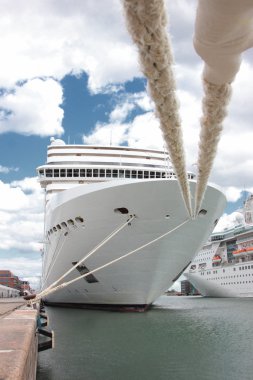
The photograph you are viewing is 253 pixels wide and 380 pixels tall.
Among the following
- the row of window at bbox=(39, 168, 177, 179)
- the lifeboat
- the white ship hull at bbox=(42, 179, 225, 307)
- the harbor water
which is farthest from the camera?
the lifeboat

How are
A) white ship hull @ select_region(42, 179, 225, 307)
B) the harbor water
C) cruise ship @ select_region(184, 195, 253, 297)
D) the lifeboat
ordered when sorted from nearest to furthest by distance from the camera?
the harbor water, white ship hull @ select_region(42, 179, 225, 307), cruise ship @ select_region(184, 195, 253, 297), the lifeboat

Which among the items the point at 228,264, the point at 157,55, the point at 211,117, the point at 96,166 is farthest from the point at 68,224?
the point at 228,264

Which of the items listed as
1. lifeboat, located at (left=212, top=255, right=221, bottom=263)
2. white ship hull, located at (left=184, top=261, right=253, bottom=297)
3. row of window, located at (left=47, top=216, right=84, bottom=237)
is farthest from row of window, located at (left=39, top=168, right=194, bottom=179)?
lifeboat, located at (left=212, top=255, right=221, bottom=263)

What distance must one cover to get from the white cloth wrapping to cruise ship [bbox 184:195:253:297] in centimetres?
6148

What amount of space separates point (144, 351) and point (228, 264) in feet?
181

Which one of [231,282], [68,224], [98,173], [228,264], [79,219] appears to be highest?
[98,173]

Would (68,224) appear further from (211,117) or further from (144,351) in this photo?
(211,117)

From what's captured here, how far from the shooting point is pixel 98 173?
25.7 metres

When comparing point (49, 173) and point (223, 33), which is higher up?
point (49, 173)

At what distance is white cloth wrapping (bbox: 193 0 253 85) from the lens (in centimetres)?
233

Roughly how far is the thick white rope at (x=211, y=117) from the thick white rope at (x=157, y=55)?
9.9 inches

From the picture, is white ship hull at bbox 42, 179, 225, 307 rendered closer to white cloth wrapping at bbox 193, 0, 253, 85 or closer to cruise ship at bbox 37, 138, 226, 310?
cruise ship at bbox 37, 138, 226, 310

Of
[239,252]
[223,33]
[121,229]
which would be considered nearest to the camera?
[223,33]

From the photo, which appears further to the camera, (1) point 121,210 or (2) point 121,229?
(2) point 121,229
